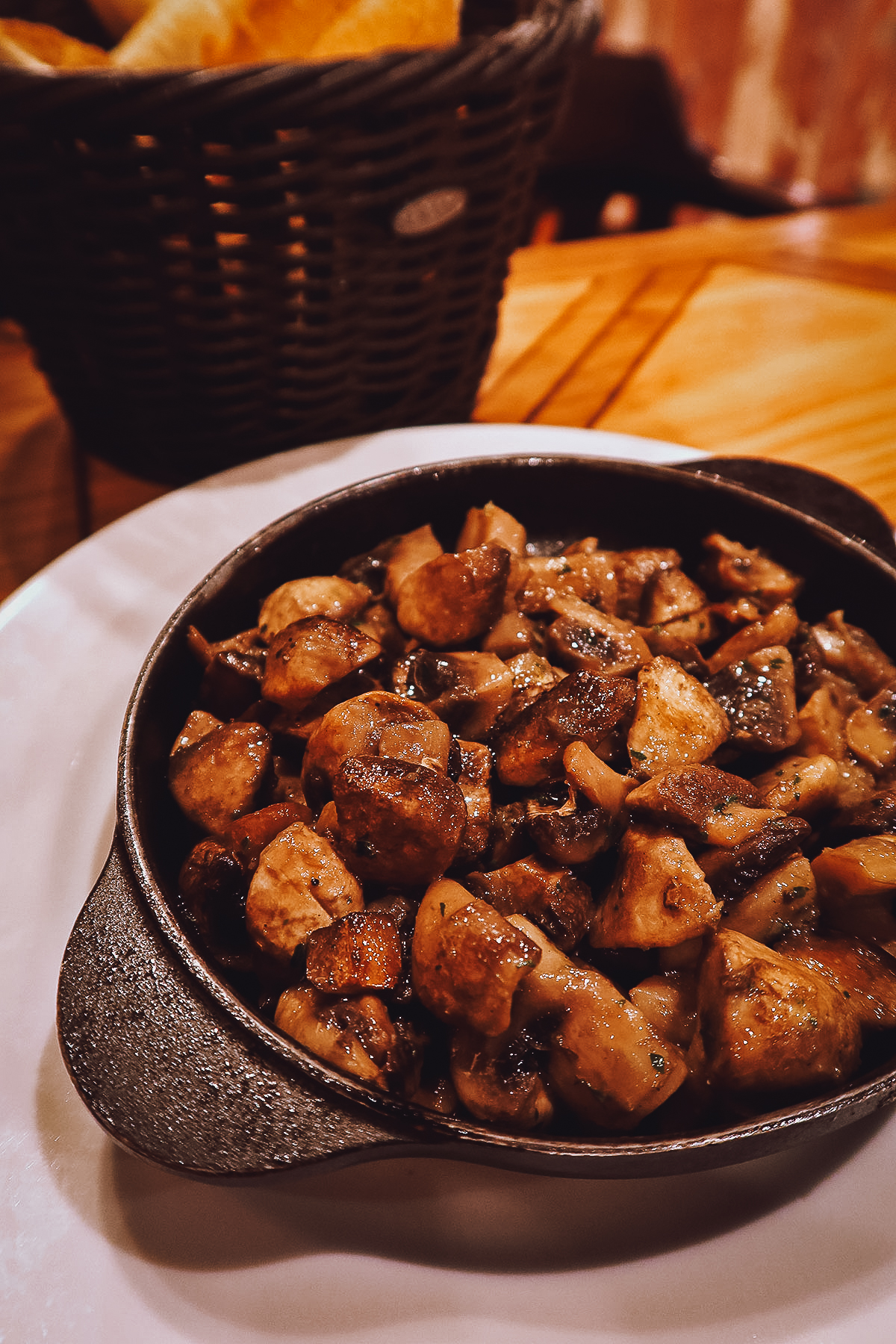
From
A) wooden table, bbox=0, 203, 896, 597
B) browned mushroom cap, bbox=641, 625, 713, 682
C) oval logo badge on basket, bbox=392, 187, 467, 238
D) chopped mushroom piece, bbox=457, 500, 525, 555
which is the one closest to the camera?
browned mushroom cap, bbox=641, 625, 713, 682

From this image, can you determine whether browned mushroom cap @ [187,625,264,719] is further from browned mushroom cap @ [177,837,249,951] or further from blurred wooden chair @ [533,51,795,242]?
blurred wooden chair @ [533,51,795,242]

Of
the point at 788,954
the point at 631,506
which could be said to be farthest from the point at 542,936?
the point at 631,506

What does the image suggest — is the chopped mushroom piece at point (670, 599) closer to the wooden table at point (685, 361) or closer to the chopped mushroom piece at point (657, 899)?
the chopped mushroom piece at point (657, 899)

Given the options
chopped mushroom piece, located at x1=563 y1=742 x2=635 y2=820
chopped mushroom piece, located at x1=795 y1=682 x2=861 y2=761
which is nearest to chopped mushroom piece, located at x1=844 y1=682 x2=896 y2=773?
chopped mushroom piece, located at x1=795 y1=682 x2=861 y2=761

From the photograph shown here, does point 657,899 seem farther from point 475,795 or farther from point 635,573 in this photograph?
point 635,573

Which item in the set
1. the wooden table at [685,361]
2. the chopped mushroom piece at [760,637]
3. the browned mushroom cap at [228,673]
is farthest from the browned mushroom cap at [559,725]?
the wooden table at [685,361]

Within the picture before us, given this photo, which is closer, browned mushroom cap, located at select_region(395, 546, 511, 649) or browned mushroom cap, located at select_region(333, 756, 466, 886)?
browned mushroom cap, located at select_region(333, 756, 466, 886)

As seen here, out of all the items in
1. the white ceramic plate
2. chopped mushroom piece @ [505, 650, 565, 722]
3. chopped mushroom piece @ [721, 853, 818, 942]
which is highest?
chopped mushroom piece @ [505, 650, 565, 722]

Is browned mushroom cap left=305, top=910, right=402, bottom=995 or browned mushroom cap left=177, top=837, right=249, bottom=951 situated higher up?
browned mushroom cap left=305, top=910, right=402, bottom=995

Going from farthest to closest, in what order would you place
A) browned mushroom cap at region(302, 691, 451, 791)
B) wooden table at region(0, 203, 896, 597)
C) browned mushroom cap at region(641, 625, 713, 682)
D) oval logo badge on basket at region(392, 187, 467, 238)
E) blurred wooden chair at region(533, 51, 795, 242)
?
blurred wooden chair at region(533, 51, 795, 242) → wooden table at region(0, 203, 896, 597) → oval logo badge on basket at region(392, 187, 467, 238) → browned mushroom cap at region(641, 625, 713, 682) → browned mushroom cap at region(302, 691, 451, 791)
